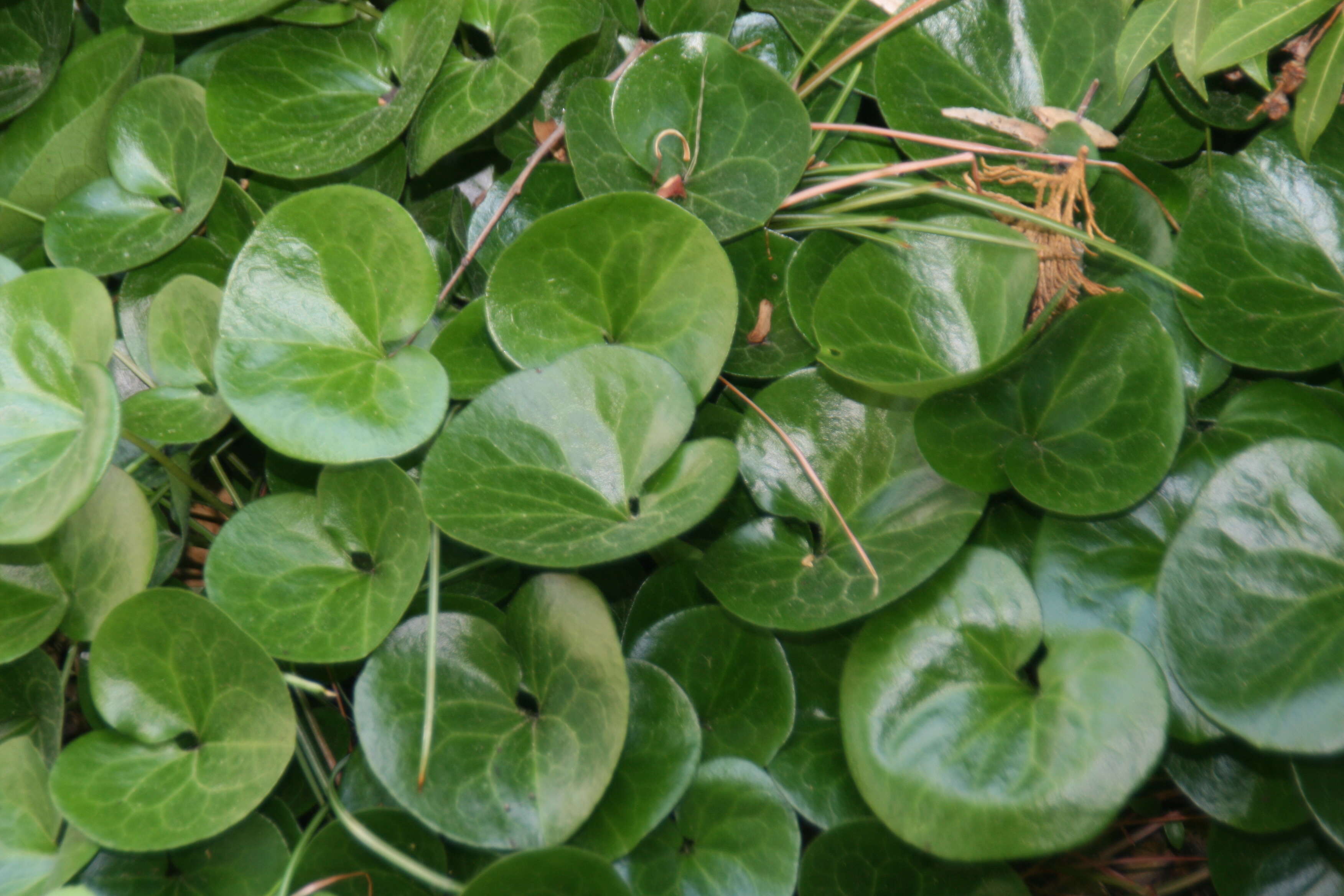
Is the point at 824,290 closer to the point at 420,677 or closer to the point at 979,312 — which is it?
the point at 979,312

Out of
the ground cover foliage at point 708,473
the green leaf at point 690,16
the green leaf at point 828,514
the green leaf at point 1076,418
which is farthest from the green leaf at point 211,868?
the green leaf at point 690,16

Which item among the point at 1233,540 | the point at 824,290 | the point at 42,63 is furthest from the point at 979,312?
the point at 42,63

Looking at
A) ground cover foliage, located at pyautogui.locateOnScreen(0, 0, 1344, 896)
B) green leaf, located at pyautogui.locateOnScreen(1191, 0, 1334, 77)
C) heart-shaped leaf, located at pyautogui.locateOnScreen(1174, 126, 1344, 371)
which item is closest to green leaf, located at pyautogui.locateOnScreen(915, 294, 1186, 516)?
ground cover foliage, located at pyautogui.locateOnScreen(0, 0, 1344, 896)

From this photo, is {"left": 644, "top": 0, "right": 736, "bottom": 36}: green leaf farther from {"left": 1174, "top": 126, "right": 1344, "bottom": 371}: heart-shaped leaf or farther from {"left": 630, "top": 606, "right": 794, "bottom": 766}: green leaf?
{"left": 630, "top": 606, "right": 794, "bottom": 766}: green leaf

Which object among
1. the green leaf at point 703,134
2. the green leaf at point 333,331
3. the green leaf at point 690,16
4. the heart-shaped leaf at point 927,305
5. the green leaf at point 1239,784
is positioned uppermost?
the green leaf at point 690,16

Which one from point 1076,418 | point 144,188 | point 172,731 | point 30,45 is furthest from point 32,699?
point 1076,418

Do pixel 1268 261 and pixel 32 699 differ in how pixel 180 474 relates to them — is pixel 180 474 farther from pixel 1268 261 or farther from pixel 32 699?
pixel 1268 261

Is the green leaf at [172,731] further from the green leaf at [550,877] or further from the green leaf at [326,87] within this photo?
the green leaf at [326,87]
